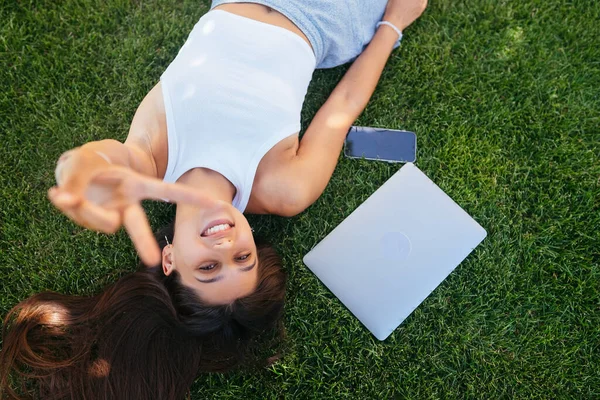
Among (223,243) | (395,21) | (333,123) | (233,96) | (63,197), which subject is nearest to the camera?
(63,197)

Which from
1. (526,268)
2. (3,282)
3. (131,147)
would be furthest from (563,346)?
(3,282)

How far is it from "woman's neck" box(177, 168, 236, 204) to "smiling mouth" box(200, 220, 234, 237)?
31 cm

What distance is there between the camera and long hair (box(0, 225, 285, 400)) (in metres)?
1.91

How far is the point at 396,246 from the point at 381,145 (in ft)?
1.76

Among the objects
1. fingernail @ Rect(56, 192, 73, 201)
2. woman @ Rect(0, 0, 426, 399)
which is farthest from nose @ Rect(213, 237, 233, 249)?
fingernail @ Rect(56, 192, 73, 201)

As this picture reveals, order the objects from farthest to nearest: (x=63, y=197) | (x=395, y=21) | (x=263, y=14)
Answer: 1. (x=395, y=21)
2. (x=263, y=14)
3. (x=63, y=197)

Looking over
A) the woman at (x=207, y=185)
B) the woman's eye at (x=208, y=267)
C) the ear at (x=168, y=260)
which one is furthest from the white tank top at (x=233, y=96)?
the woman's eye at (x=208, y=267)

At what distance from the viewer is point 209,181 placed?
6.18ft

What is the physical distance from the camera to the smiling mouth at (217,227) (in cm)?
156

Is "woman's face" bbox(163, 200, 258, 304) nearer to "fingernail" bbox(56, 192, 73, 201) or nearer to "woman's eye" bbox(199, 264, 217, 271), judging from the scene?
"woman's eye" bbox(199, 264, 217, 271)

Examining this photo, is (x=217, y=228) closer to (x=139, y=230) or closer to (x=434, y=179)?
(x=139, y=230)

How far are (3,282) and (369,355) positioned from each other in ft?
6.04

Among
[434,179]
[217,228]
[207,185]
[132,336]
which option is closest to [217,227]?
[217,228]

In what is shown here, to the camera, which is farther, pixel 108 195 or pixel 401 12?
pixel 401 12
